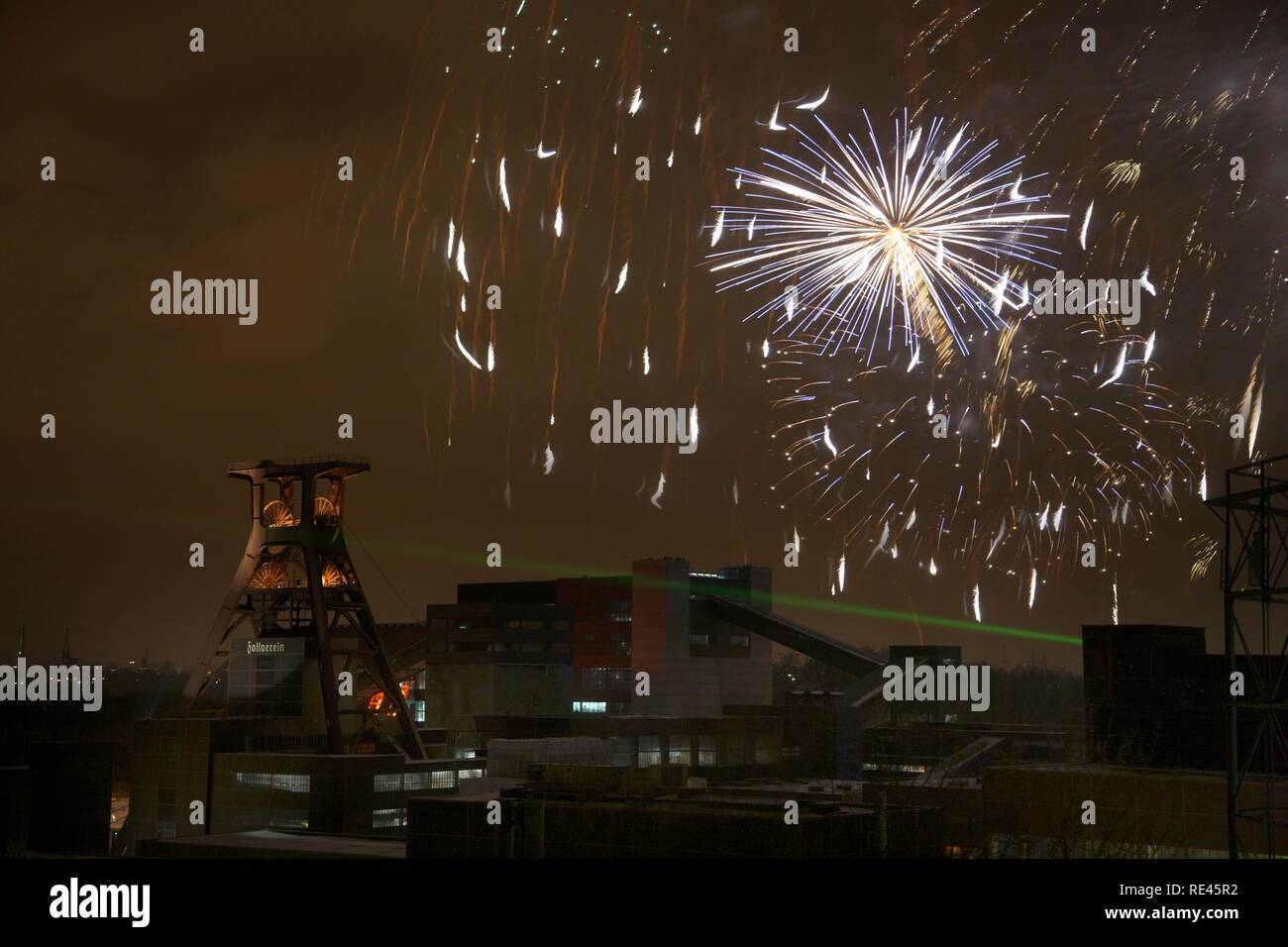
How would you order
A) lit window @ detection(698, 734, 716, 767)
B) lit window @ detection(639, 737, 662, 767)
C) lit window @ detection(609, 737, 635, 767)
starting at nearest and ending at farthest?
lit window @ detection(609, 737, 635, 767) → lit window @ detection(639, 737, 662, 767) → lit window @ detection(698, 734, 716, 767)

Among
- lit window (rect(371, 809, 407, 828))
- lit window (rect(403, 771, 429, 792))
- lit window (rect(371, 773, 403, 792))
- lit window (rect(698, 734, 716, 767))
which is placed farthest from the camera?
lit window (rect(698, 734, 716, 767))

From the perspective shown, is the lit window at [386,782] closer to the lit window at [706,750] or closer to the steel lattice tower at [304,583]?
the steel lattice tower at [304,583]

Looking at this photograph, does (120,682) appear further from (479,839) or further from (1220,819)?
(1220,819)

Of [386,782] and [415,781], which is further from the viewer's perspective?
[415,781]

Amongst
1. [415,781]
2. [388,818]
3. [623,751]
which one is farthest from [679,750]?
[388,818]

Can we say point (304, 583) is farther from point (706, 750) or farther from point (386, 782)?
point (706, 750)

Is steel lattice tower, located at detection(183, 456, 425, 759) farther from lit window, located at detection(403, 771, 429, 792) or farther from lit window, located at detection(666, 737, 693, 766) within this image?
lit window, located at detection(666, 737, 693, 766)

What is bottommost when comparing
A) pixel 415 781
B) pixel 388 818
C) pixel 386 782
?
pixel 388 818

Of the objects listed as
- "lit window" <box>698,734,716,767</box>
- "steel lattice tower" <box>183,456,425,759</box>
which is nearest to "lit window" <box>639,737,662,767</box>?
"lit window" <box>698,734,716,767</box>

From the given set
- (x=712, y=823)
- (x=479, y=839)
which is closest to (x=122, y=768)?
(x=479, y=839)

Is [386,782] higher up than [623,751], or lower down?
higher up
